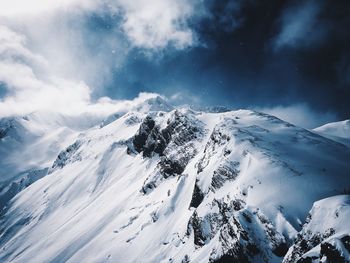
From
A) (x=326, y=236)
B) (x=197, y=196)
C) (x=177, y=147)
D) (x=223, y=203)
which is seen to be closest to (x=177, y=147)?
(x=177, y=147)

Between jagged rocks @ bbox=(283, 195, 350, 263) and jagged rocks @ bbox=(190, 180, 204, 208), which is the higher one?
jagged rocks @ bbox=(190, 180, 204, 208)

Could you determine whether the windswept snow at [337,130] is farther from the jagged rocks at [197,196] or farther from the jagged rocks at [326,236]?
the jagged rocks at [326,236]

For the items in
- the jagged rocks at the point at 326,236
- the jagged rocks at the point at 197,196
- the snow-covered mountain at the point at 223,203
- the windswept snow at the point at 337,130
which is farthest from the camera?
the windswept snow at the point at 337,130

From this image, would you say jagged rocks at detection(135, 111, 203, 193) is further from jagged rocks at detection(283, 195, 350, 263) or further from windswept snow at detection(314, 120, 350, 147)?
jagged rocks at detection(283, 195, 350, 263)

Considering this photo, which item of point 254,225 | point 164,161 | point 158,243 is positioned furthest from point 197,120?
point 254,225

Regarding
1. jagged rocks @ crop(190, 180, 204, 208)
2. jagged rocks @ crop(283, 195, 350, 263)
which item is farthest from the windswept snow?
jagged rocks @ crop(283, 195, 350, 263)

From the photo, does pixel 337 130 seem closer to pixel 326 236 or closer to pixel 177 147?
pixel 177 147

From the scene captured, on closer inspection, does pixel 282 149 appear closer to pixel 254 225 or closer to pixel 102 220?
pixel 254 225

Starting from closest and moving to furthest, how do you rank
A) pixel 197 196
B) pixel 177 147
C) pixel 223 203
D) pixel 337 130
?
pixel 223 203 < pixel 197 196 < pixel 177 147 < pixel 337 130

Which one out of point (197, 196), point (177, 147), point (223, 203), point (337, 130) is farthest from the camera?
point (337, 130)

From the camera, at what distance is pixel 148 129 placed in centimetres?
15662

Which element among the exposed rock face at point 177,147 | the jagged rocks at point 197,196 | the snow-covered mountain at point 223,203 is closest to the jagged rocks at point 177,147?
the exposed rock face at point 177,147

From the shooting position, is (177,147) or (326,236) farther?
(177,147)

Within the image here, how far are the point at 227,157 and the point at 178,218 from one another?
27.6 meters
